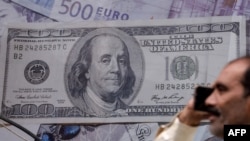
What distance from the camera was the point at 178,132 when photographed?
627 mm

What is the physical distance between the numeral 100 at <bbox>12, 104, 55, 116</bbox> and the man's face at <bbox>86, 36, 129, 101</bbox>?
125 millimetres

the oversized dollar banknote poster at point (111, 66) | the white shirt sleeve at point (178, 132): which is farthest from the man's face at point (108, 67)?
the white shirt sleeve at point (178, 132)

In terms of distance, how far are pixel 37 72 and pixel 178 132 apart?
3.27ft

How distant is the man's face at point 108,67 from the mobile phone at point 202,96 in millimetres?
937

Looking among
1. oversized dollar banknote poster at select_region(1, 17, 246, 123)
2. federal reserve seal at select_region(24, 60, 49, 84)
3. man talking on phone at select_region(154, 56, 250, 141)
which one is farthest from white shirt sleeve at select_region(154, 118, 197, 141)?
federal reserve seal at select_region(24, 60, 49, 84)

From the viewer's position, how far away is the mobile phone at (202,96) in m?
0.59

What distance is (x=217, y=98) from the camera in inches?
22.6

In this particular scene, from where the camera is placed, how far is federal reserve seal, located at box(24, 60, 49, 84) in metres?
1.58

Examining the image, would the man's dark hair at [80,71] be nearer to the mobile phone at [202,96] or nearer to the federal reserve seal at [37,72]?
the federal reserve seal at [37,72]

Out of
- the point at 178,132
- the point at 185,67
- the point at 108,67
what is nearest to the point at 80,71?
the point at 108,67

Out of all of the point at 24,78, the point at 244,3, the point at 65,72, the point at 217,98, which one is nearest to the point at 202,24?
the point at 244,3

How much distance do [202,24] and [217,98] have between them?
951 millimetres

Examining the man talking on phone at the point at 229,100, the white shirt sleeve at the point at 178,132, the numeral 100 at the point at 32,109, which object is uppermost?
the man talking on phone at the point at 229,100

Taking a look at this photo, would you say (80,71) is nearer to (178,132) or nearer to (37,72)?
(37,72)
